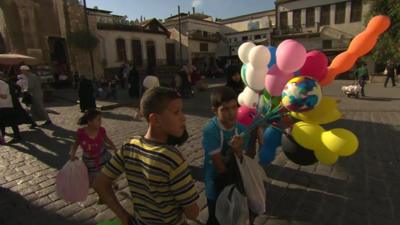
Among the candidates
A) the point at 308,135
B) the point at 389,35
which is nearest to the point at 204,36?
the point at 389,35

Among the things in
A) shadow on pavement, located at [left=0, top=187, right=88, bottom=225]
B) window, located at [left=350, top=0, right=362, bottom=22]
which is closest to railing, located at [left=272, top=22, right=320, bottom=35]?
window, located at [left=350, top=0, right=362, bottom=22]

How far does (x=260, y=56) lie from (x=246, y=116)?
0.64m

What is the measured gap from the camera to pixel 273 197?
11.0 ft

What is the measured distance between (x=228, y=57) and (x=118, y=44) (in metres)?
16.0

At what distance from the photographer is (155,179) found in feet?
4.52

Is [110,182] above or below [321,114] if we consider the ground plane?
below

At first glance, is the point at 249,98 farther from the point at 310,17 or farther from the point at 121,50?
the point at 310,17

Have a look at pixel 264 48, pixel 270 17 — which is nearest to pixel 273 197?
pixel 264 48

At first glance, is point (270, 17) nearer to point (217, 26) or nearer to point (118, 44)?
point (217, 26)

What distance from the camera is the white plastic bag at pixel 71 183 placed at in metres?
2.80

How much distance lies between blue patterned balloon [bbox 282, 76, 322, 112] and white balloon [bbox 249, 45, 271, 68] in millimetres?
423

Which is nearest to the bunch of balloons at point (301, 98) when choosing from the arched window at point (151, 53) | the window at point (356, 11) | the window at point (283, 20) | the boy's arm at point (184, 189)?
the boy's arm at point (184, 189)

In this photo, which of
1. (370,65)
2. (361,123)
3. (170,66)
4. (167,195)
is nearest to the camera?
(167,195)

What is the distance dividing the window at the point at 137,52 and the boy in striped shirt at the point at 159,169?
2746 centimetres
